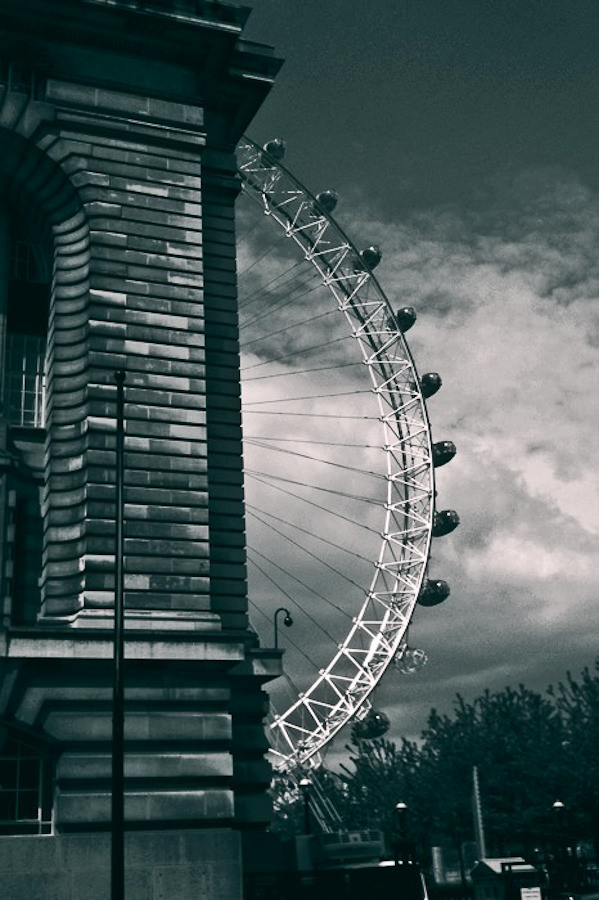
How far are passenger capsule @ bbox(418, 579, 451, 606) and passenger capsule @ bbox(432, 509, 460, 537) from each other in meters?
2.61

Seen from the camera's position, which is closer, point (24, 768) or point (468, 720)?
point (24, 768)

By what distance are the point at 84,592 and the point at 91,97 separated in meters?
15.4

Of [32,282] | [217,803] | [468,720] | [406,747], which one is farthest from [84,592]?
[406,747]

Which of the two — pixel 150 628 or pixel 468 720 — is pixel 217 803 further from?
pixel 468 720

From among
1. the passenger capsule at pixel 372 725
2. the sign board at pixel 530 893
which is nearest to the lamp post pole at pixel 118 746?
the sign board at pixel 530 893

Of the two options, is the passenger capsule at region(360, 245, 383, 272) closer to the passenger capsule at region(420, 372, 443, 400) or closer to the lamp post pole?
the passenger capsule at region(420, 372, 443, 400)

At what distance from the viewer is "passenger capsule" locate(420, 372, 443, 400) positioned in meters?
59.5

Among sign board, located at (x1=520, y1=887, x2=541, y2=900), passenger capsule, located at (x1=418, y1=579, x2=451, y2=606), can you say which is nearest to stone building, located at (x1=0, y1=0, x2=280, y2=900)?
sign board, located at (x1=520, y1=887, x2=541, y2=900)

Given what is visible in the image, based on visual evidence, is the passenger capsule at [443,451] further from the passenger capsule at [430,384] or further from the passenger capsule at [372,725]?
the passenger capsule at [372,725]

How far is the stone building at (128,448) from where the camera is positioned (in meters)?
25.4

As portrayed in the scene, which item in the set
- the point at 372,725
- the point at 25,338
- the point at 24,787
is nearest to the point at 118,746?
the point at 24,787

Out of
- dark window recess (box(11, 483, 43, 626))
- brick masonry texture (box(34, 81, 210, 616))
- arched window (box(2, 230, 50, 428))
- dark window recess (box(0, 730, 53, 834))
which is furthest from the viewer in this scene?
arched window (box(2, 230, 50, 428))

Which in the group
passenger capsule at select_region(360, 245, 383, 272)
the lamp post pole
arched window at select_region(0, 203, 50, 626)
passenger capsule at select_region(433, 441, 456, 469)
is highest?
passenger capsule at select_region(360, 245, 383, 272)

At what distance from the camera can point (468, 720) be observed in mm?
83500
